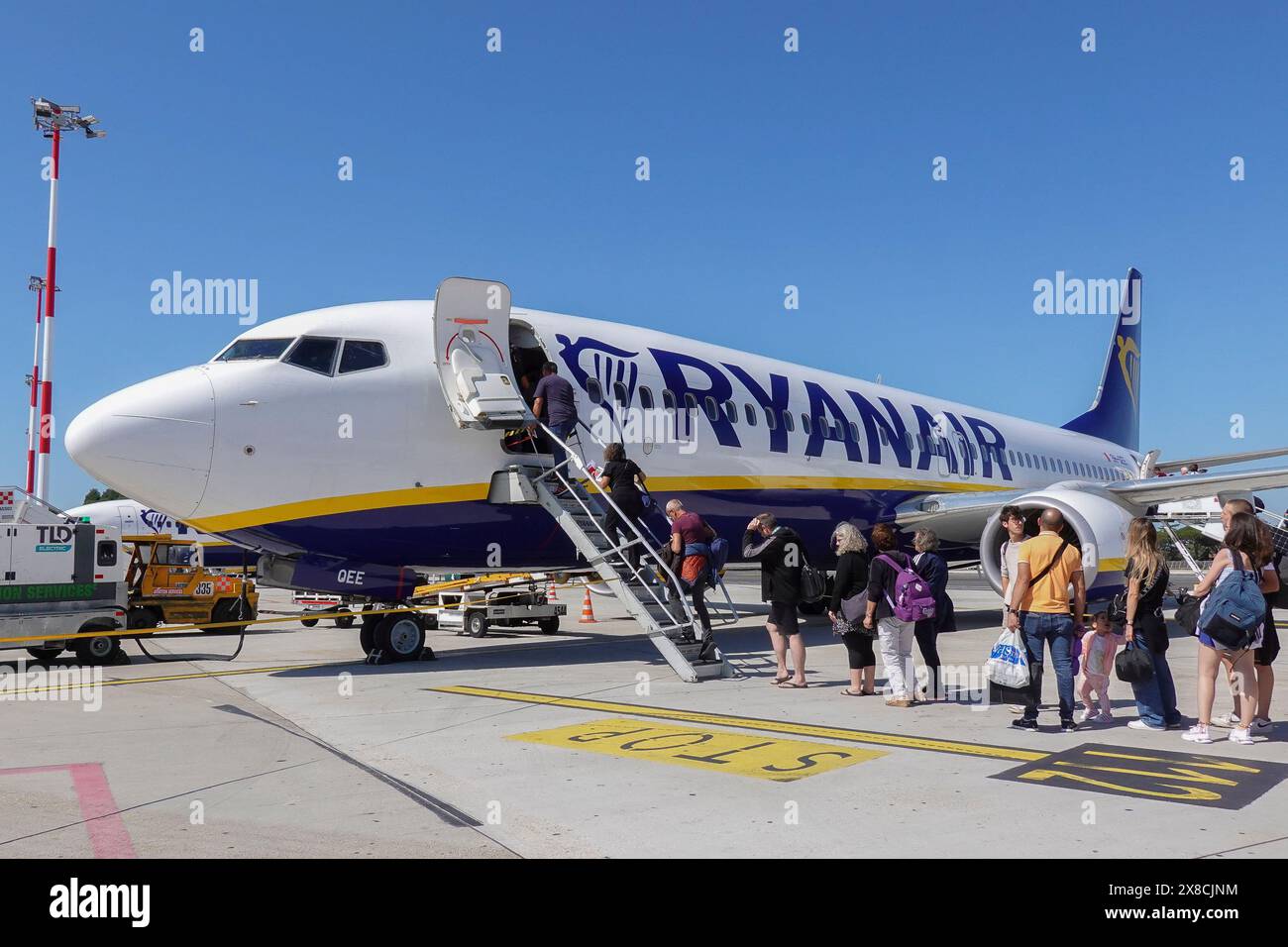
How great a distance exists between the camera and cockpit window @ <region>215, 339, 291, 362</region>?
11.0 m

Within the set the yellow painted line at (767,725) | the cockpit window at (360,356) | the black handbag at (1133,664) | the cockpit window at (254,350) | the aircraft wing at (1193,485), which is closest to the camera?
the yellow painted line at (767,725)

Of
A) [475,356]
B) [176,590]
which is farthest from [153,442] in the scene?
[176,590]

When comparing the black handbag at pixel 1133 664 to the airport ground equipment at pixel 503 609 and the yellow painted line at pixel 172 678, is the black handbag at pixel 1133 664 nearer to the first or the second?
the yellow painted line at pixel 172 678

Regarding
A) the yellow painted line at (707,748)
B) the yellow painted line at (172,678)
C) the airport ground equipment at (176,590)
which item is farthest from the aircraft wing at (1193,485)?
the airport ground equipment at (176,590)

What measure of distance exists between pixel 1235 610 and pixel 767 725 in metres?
3.35

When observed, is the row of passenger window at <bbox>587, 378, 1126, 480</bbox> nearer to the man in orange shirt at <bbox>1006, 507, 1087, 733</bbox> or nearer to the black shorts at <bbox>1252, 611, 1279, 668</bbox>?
the man in orange shirt at <bbox>1006, 507, 1087, 733</bbox>

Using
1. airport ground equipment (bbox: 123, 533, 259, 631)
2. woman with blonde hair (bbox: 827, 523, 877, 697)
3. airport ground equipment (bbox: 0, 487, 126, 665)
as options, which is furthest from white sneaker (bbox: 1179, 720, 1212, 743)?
airport ground equipment (bbox: 123, 533, 259, 631)

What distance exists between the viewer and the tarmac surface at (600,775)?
4.67 meters

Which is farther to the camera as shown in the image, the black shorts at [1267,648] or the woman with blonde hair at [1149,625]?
the woman with blonde hair at [1149,625]

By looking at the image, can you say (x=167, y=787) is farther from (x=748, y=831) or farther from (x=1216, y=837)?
(x=1216, y=837)

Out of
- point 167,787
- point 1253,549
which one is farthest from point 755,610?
point 167,787

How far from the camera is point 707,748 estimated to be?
22.4ft

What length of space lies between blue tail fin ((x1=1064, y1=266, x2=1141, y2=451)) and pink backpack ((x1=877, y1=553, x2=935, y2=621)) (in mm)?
21360

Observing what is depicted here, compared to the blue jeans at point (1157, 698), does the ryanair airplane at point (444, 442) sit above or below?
above
